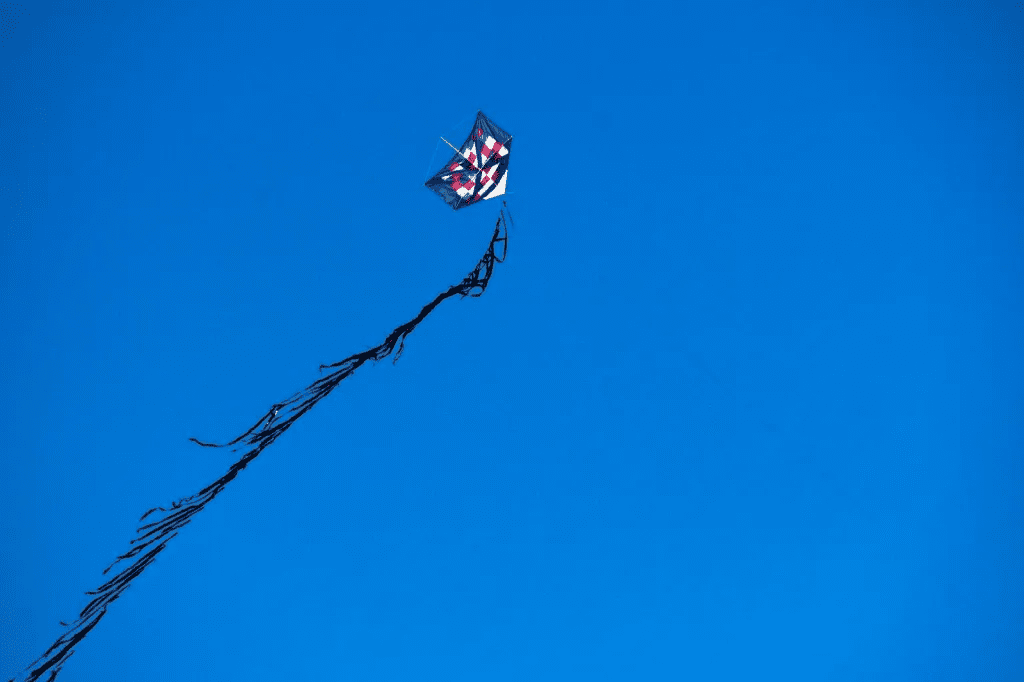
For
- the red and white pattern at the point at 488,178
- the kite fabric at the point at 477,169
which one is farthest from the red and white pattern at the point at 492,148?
the red and white pattern at the point at 488,178

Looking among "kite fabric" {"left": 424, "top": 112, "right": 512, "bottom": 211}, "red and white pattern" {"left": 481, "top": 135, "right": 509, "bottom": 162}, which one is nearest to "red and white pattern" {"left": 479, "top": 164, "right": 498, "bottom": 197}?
"kite fabric" {"left": 424, "top": 112, "right": 512, "bottom": 211}

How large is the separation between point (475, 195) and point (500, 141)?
107 centimetres

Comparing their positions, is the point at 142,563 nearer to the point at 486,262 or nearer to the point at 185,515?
the point at 185,515

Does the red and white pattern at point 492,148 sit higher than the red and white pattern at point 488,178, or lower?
higher

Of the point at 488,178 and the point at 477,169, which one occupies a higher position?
the point at 477,169

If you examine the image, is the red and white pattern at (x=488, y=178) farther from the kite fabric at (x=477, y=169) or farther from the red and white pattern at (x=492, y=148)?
the red and white pattern at (x=492, y=148)

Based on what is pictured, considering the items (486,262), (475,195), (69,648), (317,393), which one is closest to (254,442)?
(317,393)

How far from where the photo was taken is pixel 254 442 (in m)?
4.64

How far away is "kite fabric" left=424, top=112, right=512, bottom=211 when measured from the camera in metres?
11.3

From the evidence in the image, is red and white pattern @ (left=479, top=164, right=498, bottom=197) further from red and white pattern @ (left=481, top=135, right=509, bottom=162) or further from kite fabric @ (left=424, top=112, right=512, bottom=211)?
red and white pattern @ (left=481, top=135, right=509, bottom=162)

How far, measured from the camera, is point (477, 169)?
37.7ft

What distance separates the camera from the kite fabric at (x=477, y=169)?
11.3 metres

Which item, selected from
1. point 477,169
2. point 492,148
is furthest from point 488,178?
point 492,148

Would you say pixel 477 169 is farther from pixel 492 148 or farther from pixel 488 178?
pixel 492 148
